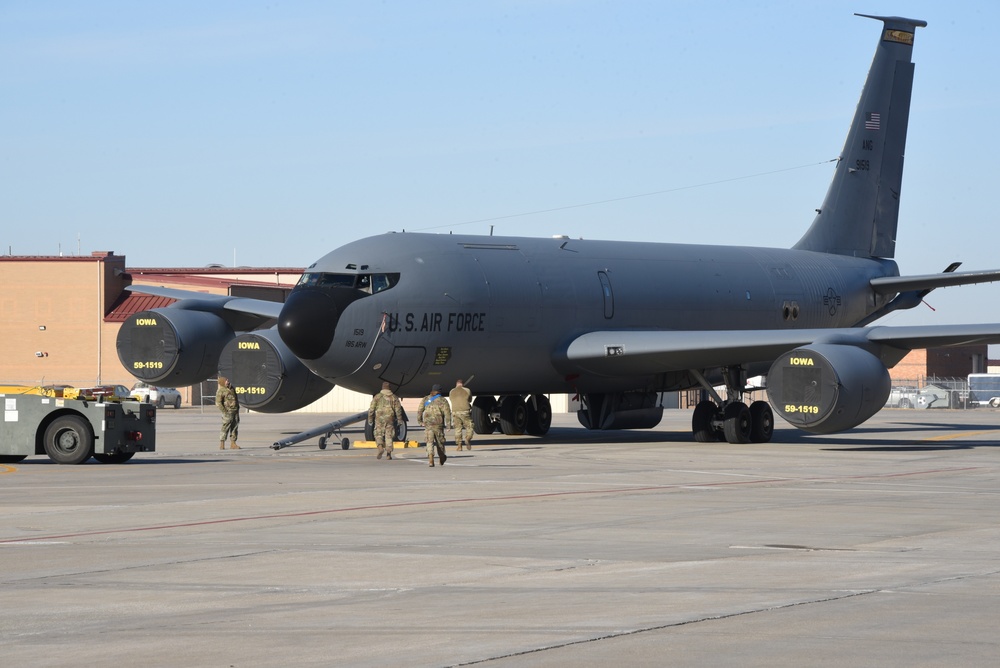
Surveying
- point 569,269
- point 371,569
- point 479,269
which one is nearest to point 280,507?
point 371,569

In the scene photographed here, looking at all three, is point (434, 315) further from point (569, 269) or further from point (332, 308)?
point (569, 269)

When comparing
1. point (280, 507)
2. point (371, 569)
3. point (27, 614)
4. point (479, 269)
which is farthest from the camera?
point (479, 269)

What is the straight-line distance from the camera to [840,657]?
8.39 meters

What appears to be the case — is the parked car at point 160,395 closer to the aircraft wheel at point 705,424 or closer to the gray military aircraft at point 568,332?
the gray military aircraft at point 568,332

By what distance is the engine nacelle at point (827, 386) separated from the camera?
28641 millimetres

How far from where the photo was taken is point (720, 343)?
31438mm

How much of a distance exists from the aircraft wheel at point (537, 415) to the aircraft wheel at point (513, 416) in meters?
0.14

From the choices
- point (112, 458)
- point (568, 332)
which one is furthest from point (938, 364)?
point (112, 458)

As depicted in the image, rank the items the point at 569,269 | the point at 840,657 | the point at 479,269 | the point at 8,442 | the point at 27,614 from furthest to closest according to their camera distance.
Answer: the point at 569,269, the point at 479,269, the point at 8,442, the point at 27,614, the point at 840,657

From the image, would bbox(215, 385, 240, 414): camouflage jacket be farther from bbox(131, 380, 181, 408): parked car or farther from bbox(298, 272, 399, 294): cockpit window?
bbox(131, 380, 181, 408): parked car

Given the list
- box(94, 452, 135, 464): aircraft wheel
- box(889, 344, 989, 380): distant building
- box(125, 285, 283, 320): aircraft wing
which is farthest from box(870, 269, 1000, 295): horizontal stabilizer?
box(889, 344, 989, 380): distant building

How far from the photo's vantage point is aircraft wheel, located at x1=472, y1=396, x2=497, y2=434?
37.1 m

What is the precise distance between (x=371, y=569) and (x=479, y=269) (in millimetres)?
19906

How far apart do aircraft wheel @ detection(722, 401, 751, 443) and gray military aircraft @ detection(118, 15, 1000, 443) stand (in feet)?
0.16
